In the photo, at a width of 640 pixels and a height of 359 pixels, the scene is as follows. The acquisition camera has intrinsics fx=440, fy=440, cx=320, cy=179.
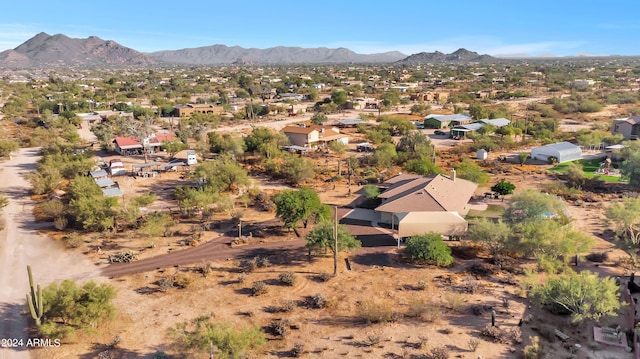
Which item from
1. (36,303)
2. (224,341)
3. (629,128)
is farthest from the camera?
(629,128)

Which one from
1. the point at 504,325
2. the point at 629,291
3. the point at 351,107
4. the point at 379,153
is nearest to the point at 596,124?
the point at 379,153

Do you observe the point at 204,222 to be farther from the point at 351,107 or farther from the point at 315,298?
the point at 351,107

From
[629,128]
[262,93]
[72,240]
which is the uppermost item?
[262,93]

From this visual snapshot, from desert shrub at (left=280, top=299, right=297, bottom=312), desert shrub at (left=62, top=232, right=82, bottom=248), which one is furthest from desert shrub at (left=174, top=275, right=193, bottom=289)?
desert shrub at (left=62, top=232, right=82, bottom=248)

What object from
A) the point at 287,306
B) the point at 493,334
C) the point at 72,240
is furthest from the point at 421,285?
the point at 72,240

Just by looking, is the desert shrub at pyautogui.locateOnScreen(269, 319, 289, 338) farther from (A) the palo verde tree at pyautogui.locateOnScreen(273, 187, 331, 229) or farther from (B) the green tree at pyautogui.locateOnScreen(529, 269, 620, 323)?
(B) the green tree at pyautogui.locateOnScreen(529, 269, 620, 323)

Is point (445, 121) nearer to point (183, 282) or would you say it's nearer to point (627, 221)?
point (627, 221)
